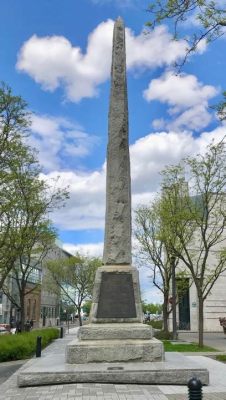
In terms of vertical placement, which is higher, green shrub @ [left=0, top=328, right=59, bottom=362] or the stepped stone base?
the stepped stone base

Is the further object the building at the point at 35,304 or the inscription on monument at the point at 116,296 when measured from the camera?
the building at the point at 35,304

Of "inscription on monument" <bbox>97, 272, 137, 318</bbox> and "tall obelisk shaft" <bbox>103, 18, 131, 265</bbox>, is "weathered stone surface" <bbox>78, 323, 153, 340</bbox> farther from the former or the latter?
"tall obelisk shaft" <bbox>103, 18, 131, 265</bbox>

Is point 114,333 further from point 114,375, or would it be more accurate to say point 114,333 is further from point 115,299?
point 114,375

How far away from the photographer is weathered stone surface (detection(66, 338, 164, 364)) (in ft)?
37.3

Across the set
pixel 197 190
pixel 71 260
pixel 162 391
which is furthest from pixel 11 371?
pixel 71 260

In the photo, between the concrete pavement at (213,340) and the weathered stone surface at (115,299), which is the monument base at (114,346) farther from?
the concrete pavement at (213,340)

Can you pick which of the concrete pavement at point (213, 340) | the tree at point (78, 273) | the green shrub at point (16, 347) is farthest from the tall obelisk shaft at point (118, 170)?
the tree at point (78, 273)

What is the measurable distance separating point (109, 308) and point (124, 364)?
161 centimetres

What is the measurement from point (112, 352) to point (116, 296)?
1528 millimetres

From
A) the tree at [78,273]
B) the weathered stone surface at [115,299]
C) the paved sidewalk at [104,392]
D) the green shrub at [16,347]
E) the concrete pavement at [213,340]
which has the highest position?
the tree at [78,273]

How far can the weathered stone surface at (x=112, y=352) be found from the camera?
448 inches

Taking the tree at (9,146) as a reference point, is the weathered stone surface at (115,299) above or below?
below

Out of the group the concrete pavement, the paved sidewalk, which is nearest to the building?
the concrete pavement

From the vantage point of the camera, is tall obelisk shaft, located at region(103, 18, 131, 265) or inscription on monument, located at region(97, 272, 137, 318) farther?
tall obelisk shaft, located at region(103, 18, 131, 265)
